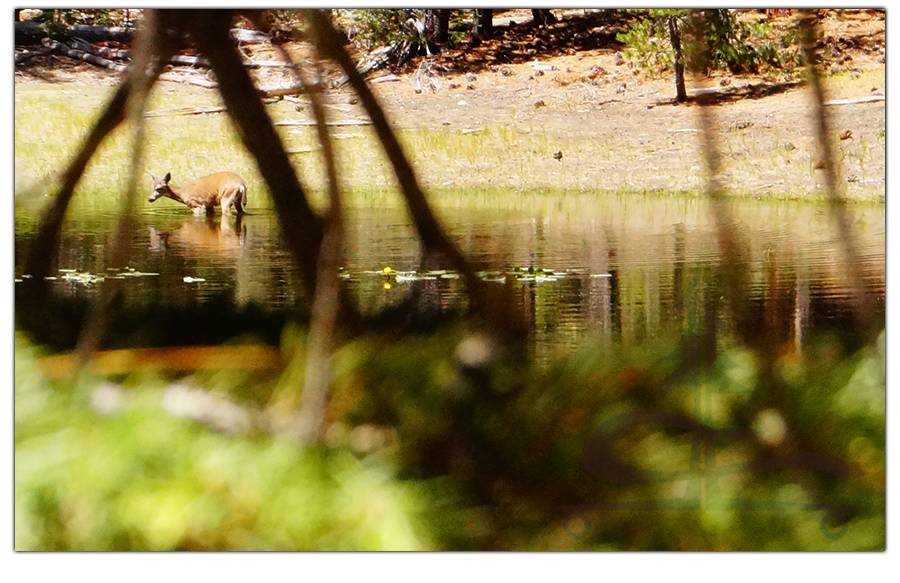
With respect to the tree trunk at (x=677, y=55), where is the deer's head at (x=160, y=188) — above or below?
below

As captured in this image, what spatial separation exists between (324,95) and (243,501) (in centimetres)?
88

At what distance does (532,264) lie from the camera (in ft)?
7.07

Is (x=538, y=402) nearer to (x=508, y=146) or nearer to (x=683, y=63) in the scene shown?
(x=508, y=146)

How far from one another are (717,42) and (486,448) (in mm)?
1029

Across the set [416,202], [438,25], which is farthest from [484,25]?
[416,202]

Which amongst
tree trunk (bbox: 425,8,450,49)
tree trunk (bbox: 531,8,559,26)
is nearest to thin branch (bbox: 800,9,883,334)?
tree trunk (bbox: 531,8,559,26)

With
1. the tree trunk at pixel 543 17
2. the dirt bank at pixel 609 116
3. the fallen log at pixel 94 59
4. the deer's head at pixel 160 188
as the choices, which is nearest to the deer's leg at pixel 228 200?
the deer's head at pixel 160 188

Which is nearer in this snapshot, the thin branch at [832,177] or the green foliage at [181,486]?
the green foliage at [181,486]

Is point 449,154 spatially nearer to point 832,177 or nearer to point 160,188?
point 160,188

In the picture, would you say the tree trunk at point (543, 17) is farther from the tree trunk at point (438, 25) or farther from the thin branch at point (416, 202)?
the thin branch at point (416, 202)

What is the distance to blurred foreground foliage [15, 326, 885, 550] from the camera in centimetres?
205

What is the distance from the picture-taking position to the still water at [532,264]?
2123 mm

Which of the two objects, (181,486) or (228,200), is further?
(228,200)

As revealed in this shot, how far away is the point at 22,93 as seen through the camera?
2133 millimetres
